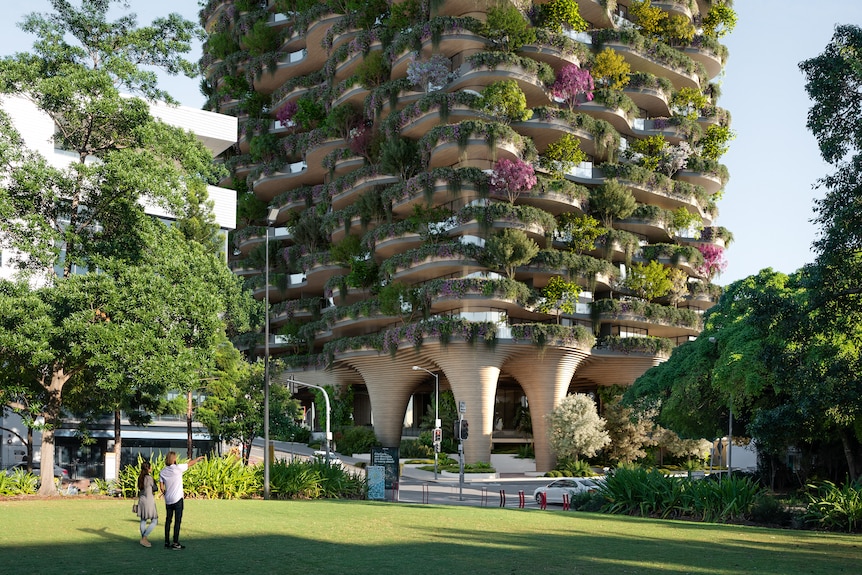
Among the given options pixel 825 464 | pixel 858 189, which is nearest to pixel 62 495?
pixel 858 189

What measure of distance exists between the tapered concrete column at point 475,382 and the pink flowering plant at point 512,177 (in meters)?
10.6

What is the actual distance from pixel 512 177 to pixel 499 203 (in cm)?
194

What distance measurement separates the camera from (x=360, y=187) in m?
75.5

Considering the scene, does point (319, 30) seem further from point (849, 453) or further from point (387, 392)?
point (849, 453)

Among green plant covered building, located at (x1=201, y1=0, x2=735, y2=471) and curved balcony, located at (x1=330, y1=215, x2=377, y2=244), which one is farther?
curved balcony, located at (x1=330, y1=215, x2=377, y2=244)

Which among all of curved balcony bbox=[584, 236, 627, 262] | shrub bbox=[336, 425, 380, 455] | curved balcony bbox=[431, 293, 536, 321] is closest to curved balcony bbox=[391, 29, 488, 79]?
curved balcony bbox=[584, 236, 627, 262]

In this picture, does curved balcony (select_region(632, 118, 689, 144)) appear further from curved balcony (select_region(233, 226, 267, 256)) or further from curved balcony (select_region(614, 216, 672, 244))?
curved balcony (select_region(233, 226, 267, 256))

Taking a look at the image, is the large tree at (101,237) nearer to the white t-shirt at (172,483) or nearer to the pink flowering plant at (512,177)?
the white t-shirt at (172,483)

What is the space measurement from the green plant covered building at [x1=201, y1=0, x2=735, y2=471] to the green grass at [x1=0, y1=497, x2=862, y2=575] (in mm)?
38991

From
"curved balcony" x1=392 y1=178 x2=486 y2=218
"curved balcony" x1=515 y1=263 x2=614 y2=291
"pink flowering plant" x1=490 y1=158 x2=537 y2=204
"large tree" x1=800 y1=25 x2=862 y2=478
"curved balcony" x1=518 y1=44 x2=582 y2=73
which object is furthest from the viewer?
"curved balcony" x1=518 y1=44 x2=582 y2=73

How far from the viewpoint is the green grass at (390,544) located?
15.5 metres

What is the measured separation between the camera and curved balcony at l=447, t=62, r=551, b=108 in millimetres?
67438

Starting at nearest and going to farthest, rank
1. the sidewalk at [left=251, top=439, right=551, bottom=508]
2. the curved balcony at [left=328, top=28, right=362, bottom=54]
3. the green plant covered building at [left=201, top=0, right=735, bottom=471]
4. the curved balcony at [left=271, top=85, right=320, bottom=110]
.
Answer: the sidewalk at [left=251, top=439, right=551, bottom=508]
the green plant covered building at [left=201, top=0, right=735, bottom=471]
the curved balcony at [left=328, top=28, right=362, bottom=54]
the curved balcony at [left=271, top=85, right=320, bottom=110]

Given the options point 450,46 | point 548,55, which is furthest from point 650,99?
point 450,46
